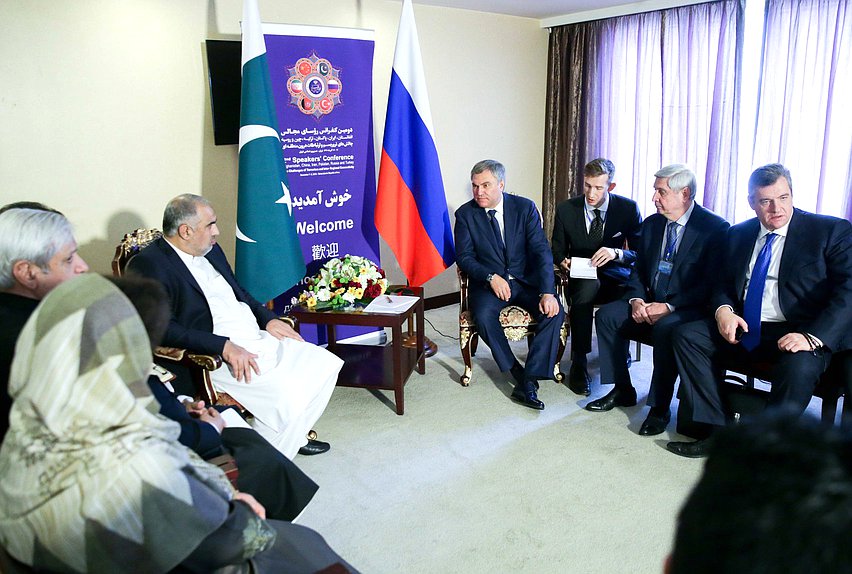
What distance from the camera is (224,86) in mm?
4246

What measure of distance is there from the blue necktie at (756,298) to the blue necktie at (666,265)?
19.7 inches

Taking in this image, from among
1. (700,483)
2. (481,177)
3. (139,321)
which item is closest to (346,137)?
(481,177)

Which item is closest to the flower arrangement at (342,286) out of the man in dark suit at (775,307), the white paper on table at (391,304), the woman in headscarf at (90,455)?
the white paper on table at (391,304)

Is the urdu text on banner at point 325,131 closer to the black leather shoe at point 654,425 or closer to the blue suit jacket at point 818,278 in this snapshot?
the black leather shoe at point 654,425

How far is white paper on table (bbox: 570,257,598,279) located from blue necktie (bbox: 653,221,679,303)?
439 mm

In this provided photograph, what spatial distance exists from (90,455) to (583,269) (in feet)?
10.6

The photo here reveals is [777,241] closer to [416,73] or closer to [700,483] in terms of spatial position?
[416,73]

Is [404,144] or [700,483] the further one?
[404,144]

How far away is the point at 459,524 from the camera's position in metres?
2.60

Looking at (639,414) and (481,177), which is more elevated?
(481,177)

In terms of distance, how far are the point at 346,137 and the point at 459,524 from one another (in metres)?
2.60

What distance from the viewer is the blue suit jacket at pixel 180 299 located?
2812 mm

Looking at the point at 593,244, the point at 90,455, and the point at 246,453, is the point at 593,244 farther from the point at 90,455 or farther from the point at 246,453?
the point at 90,455

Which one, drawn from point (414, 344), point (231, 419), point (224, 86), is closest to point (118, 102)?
point (224, 86)
